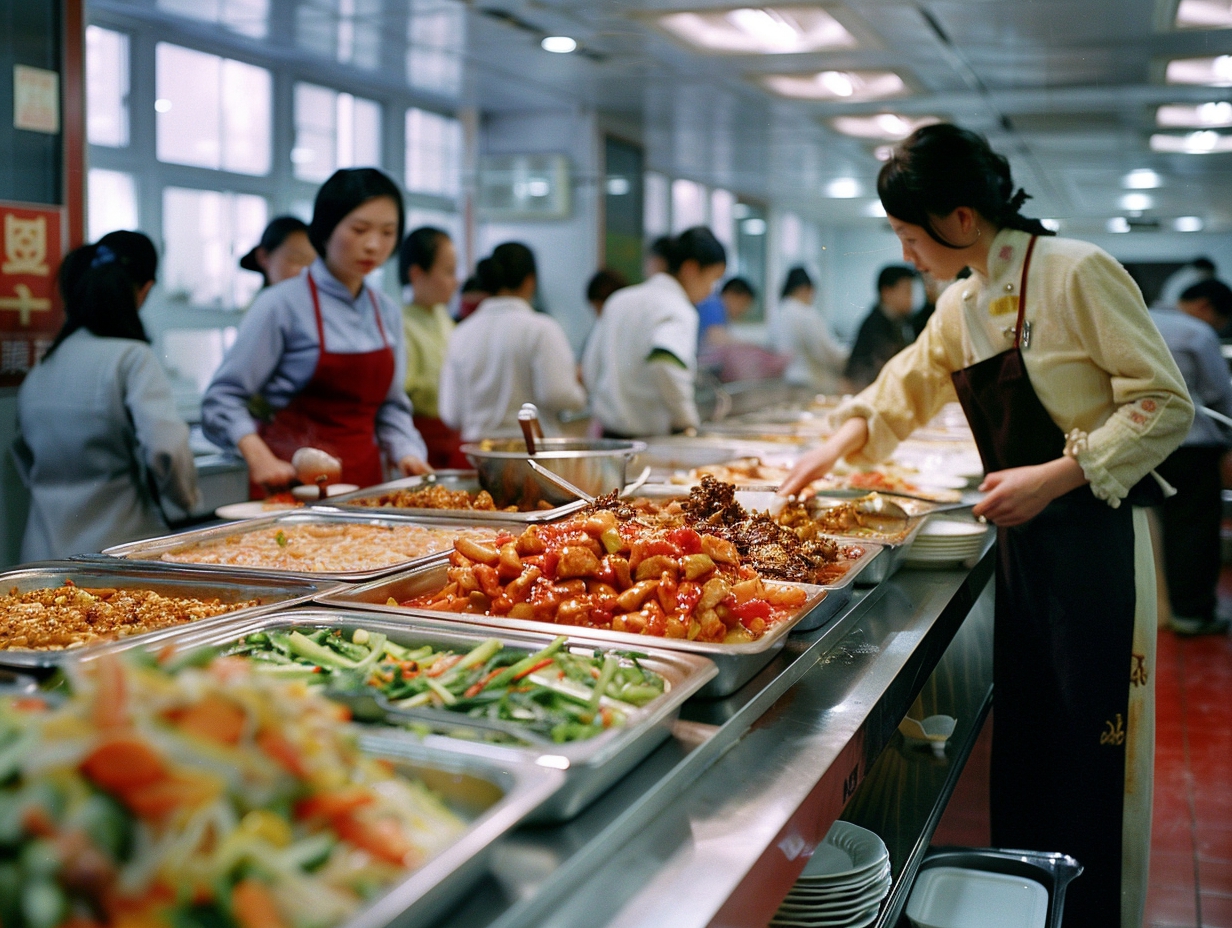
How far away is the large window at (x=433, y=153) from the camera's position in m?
6.86

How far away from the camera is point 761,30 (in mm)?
4926

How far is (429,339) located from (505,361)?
826 mm

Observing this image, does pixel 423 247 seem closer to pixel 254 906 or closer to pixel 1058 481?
pixel 1058 481

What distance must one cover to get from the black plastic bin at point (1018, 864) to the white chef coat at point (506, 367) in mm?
2570

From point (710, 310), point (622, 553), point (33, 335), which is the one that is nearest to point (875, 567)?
point (622, 553)

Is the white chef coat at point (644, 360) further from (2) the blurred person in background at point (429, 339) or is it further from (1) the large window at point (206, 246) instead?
(1) the large window at point (206, 246)

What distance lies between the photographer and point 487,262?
4480mm

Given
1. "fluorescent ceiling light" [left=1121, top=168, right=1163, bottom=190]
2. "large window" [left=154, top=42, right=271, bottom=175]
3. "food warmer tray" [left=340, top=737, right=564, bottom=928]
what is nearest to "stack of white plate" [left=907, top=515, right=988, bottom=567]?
"food warmer tray" [left=340, top=737, right=564, bottom=928]

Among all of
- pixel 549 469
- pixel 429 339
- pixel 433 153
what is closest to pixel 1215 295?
pixel 429 339

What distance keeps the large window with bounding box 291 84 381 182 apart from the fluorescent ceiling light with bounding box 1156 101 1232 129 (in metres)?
3.94

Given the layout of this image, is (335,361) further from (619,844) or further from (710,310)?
(710,310)

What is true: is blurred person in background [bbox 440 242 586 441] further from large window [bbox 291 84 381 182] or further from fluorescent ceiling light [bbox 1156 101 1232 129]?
fluorescent ceiling light [bbox 1156 101 1232 129]

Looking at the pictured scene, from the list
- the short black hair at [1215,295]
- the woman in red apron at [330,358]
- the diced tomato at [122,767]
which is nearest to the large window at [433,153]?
the woman in red apron at [330,358]

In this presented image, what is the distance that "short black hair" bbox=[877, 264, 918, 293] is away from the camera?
6.35m
